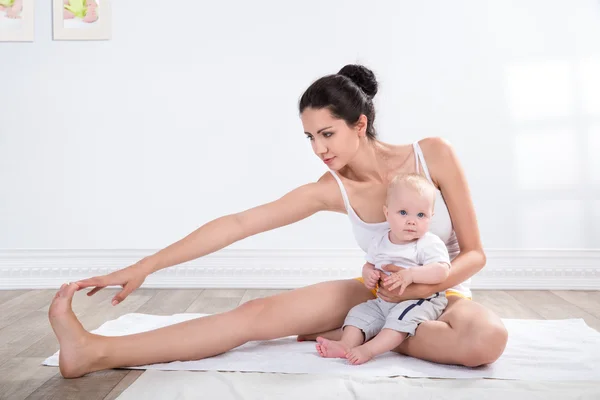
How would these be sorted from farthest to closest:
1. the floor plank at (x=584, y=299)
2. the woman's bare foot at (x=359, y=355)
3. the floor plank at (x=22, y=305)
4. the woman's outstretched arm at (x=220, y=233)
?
the floor plank at (x=584, y=299), the floor plank at (x=22, y=305), the woman's bare foot at (x=359, y=355), the woman's outstretched arm at (x=220, y=233)

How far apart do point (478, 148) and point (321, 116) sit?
1.94 m

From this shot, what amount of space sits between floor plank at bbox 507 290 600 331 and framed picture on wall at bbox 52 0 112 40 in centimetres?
283

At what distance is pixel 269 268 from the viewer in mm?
3867

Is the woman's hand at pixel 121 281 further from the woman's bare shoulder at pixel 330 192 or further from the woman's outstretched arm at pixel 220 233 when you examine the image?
the woman's bare shoulder at pixel 330 192

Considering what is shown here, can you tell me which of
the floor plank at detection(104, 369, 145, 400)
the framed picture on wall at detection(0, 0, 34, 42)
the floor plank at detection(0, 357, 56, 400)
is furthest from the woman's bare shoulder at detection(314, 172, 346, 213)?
the framed picture on wall at detection(0, 0, 34, 42)

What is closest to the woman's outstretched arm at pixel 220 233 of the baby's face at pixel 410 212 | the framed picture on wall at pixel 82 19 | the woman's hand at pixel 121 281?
the woman's hand at pixel 121 281

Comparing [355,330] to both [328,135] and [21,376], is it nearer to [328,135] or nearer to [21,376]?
[328,135]

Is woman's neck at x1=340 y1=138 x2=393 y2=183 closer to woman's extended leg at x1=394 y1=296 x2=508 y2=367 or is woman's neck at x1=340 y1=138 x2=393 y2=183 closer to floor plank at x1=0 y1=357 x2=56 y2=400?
woman's extended leg at x1=394 y1=296 x2=508 y2=367

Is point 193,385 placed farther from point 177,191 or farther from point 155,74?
point 155,74

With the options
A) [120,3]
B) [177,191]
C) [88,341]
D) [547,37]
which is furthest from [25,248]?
[547,37]

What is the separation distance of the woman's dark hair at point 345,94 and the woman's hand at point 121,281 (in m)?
0.76

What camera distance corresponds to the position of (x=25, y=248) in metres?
3.90

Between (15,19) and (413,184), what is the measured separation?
2.95 m

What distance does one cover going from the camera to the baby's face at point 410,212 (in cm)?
199
